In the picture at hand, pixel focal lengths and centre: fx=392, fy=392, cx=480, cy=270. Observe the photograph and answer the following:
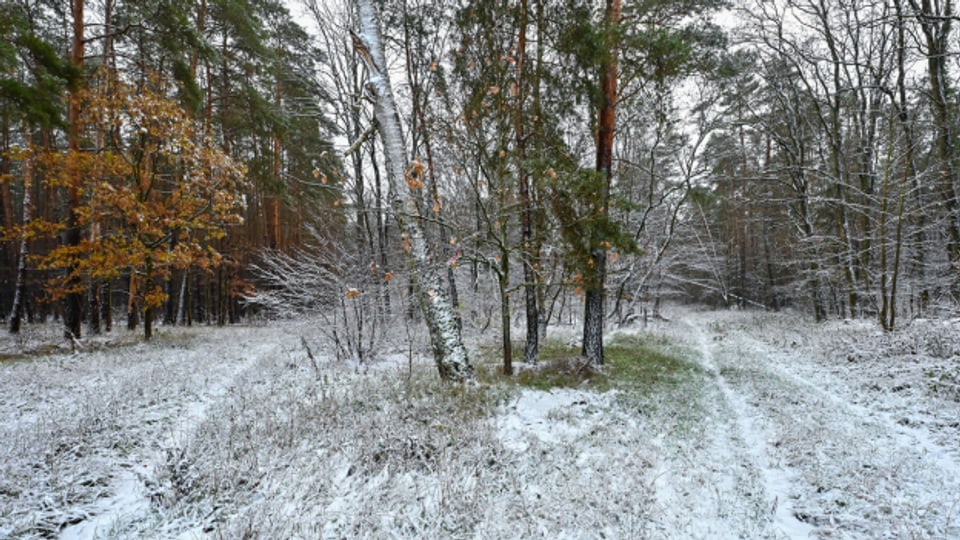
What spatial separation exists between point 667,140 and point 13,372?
16.1 meters

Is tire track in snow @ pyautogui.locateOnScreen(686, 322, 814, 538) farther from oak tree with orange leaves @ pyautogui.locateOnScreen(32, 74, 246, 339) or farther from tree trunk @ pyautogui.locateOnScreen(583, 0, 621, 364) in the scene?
oak tree with orange leaves @ pyautogui.locateOnScreen(32, 74, 246, 339)

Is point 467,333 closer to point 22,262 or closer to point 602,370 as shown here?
point 602,370

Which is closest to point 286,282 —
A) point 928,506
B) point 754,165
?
point 928,506

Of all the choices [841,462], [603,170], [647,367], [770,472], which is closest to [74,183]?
[603,170]

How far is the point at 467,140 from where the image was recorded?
24.0ft

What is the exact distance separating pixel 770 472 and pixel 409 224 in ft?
18.7

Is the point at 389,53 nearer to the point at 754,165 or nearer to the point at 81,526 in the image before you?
the point at 81,526

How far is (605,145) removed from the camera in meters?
7.99

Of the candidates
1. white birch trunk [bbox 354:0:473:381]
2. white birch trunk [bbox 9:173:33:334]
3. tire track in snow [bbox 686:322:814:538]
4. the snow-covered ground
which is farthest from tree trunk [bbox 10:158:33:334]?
tire track in snow [bbox 686:322:814:538]

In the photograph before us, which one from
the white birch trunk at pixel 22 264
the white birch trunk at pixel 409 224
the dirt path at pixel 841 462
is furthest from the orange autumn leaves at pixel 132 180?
the dirt path at pixel 841 462

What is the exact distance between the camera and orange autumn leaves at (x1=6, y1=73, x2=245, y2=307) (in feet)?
33.3

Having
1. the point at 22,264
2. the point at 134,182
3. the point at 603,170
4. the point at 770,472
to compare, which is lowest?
the point at 770,472

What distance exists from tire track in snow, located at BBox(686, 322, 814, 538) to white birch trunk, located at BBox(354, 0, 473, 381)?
12.8 feet

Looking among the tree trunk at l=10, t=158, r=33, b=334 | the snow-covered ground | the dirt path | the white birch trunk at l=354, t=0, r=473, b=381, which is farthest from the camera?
the tree trunk at l=10, t=158, r=33, b=334
